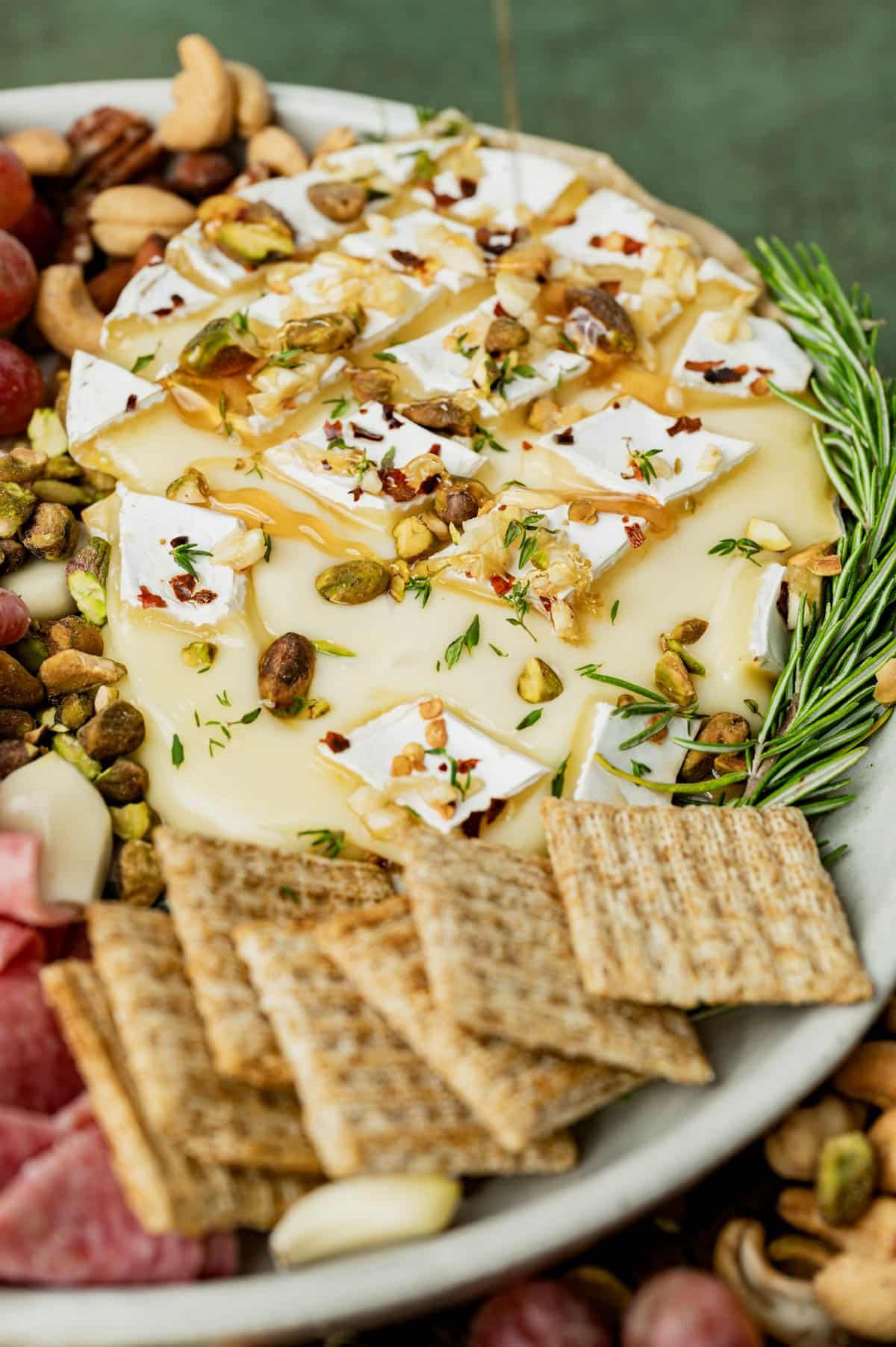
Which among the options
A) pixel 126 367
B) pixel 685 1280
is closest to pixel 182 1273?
pixel 685 1280

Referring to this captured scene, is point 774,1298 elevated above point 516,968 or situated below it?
below

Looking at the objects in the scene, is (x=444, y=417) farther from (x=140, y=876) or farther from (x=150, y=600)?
(x=140, y=876)

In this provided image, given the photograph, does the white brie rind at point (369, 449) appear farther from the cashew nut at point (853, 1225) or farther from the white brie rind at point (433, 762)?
the cashew nut at point (853, 1225)

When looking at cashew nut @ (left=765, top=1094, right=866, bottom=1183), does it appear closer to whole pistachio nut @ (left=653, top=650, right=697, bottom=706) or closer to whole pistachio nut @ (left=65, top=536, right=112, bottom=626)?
whole pistachio nut @ (left=653, top=650, right=697, bottom=706)

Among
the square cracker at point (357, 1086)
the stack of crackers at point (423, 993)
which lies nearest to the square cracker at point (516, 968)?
the stack of crackers at point (423, 993)

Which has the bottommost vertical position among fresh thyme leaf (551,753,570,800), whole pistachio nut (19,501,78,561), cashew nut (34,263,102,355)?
fresh thyme leaf (551,753,570,800)

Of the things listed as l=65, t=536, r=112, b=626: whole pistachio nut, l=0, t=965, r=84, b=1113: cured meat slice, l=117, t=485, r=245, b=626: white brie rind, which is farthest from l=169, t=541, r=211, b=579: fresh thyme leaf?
l=0, t=965, r=84, b=1113: cured meat slice

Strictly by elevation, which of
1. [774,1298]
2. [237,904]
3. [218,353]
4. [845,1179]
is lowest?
[774,1298]

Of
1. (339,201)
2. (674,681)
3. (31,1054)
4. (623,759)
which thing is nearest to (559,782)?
(623,759)

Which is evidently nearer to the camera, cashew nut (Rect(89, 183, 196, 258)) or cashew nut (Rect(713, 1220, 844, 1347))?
cashew nut (Rect(713, 1220, 844, 1347))
